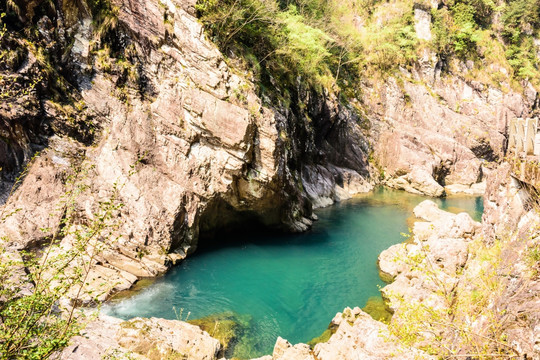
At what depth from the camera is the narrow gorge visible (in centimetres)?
526

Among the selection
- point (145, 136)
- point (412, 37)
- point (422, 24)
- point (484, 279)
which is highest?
point (422, 24)

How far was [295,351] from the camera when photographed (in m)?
8.43

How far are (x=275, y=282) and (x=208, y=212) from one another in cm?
526

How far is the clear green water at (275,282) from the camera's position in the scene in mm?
11039

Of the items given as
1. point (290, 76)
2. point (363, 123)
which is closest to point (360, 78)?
point (363, 123)

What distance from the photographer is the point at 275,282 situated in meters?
14.1

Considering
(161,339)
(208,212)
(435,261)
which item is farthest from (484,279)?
(208,212)

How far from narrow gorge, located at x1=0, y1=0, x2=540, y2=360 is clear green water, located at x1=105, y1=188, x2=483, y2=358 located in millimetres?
111

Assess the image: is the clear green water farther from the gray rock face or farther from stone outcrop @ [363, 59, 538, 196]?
the gray rock face

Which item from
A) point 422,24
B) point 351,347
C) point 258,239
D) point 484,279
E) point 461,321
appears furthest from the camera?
point 422,24

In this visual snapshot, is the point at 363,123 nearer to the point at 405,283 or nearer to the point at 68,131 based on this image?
the point at 405,283

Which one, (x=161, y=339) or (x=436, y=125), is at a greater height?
(x=436, y=125)

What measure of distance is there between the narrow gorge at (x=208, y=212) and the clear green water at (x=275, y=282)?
0.37ft

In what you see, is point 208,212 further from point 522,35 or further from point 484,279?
point 522,35
